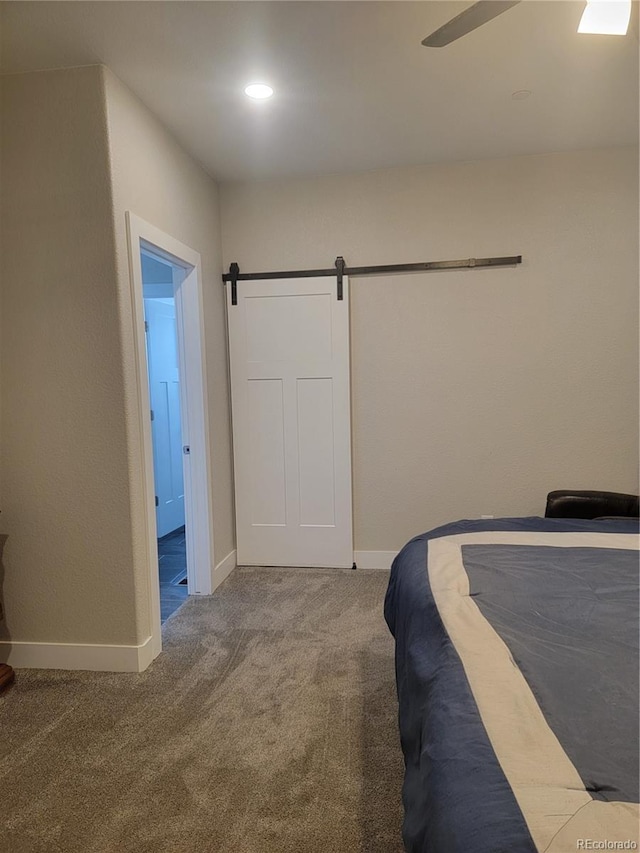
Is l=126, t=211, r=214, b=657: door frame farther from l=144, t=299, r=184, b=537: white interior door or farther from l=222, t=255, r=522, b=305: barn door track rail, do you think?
l=144, t=299, r=184, b=537: white interior door

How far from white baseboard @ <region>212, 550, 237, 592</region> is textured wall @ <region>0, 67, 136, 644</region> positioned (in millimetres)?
963

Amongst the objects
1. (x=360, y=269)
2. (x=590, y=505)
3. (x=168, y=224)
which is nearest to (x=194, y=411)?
(x=168, y=224)

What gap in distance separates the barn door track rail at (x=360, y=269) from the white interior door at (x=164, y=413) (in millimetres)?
1115

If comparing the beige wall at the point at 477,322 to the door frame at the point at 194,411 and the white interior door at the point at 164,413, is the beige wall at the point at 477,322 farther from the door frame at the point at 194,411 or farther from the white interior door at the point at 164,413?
the white interior door at the point at 164,413

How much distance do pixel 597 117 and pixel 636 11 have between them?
96 cm

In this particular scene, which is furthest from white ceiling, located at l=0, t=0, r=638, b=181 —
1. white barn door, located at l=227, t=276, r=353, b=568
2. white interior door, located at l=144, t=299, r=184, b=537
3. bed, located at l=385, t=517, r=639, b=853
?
bed, located at l=385, t=517, r=639, b=853

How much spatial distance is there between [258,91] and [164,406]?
9.53 feet

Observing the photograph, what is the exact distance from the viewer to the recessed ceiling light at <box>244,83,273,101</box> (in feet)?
7.97

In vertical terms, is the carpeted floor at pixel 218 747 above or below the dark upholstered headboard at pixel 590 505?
below

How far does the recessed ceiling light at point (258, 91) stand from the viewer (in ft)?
7.97

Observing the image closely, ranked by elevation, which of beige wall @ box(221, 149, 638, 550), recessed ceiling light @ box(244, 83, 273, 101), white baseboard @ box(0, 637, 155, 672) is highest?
recessed ceiling light @ box(244, 83, 273, 101)

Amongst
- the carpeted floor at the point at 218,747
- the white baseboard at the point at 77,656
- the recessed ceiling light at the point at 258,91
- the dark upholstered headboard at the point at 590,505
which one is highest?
the recessed ceiling light at the point at 258,91

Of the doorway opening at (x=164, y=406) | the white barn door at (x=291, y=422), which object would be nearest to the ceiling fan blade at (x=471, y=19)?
the white barn door at (x=291, y=422)

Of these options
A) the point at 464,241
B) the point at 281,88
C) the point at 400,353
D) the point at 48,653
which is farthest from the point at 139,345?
the point at 464,241
